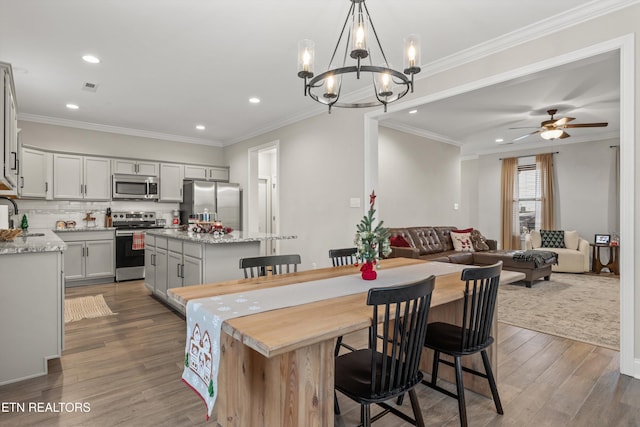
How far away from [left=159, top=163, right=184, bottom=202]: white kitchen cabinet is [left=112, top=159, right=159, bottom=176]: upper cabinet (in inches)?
5.7

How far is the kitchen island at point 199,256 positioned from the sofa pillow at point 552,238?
5.85 meters

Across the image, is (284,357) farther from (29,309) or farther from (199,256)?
(199,256)

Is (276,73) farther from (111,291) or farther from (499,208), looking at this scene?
(499,208)

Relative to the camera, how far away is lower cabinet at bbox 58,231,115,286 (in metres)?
5.30

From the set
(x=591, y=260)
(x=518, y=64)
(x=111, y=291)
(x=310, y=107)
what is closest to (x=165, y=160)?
(x=111, y=291)

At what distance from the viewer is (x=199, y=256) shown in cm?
353

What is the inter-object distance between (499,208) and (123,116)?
27.3ft

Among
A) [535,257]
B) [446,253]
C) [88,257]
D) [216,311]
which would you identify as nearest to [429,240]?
[446,253]

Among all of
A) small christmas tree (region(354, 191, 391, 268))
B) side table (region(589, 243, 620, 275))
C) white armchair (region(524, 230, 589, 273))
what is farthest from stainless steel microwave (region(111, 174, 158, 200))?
side table (region(589, 243, 620, 275))

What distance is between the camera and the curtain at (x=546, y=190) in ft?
25.1

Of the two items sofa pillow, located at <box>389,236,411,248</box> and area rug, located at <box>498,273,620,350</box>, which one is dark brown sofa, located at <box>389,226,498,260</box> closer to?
sofa pillow, located at <box>389,236,411,248</box>

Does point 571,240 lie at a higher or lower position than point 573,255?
higher

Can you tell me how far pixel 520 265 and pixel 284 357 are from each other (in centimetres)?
518

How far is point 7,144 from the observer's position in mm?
2713
